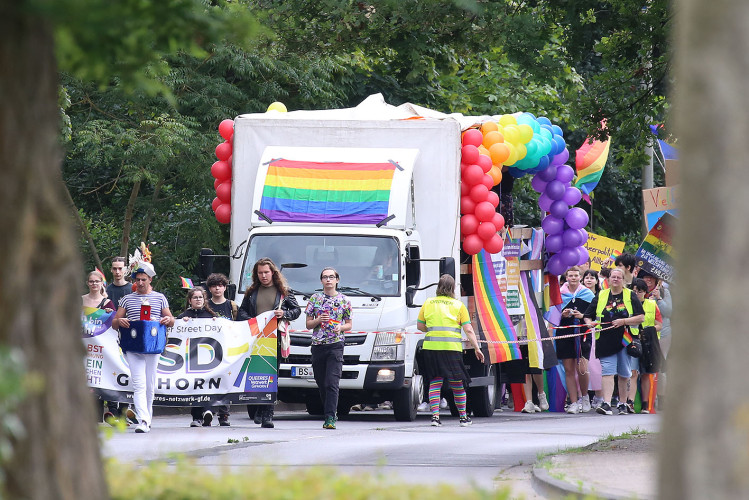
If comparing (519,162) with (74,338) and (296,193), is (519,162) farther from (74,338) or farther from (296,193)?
(74,338)

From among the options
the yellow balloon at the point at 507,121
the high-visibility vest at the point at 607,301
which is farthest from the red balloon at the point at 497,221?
the high-visibility vest at the point at 607,301

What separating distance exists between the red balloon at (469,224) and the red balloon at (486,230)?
78 mm

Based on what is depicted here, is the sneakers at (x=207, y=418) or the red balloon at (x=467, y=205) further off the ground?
the red balloon at (x=467, y=205)

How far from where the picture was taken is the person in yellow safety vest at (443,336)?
1609 cm

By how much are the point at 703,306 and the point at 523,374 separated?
15.2 meters

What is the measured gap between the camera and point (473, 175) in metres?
17.4

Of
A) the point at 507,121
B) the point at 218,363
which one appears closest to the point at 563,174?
the point at 507,121

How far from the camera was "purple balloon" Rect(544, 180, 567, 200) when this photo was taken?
67.6 ft

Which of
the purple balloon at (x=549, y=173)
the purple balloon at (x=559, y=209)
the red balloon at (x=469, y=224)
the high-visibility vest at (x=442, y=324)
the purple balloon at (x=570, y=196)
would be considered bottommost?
the high-visibility vest at (x=442, y=324)

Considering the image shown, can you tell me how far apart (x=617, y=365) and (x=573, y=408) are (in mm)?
957

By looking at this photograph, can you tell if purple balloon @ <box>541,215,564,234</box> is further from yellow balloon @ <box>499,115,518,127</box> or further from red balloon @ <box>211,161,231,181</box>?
red balloon @ <box>211,161,231,181</box>

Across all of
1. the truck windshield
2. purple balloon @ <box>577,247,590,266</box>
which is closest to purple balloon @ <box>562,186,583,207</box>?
purple balloon @ <box>577,247,590,266</box>

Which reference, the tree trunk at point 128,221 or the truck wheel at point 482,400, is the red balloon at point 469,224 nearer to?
the truck wheel at point 482,400

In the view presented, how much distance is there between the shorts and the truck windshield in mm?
3742
